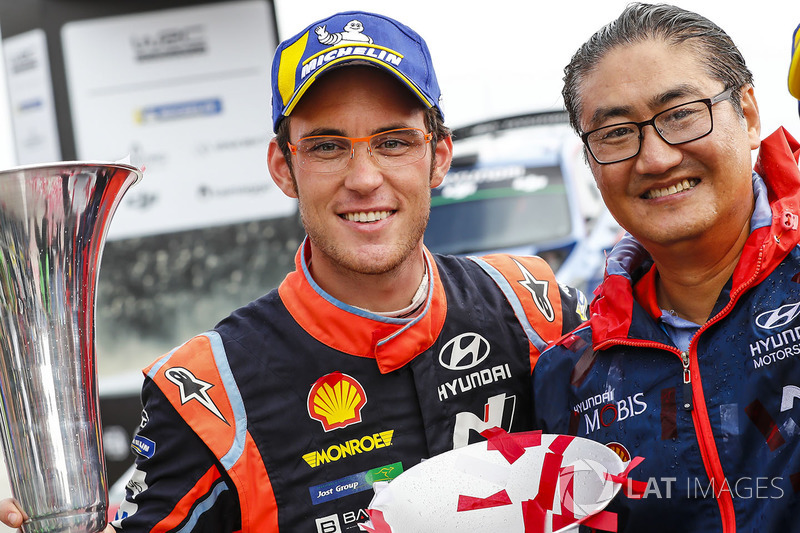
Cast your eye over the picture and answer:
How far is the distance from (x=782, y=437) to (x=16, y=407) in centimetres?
146

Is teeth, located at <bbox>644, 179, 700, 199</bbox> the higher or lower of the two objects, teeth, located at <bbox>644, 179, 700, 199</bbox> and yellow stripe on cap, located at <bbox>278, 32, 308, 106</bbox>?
the lower

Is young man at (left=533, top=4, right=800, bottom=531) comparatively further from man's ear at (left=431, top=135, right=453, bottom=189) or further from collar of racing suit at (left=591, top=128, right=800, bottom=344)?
man's ear at (left=431, top=135, right=453, bottom=189)

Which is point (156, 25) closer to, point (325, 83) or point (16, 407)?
point (325, 83)

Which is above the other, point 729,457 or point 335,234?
point 335,234

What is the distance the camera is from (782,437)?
5.28 feet

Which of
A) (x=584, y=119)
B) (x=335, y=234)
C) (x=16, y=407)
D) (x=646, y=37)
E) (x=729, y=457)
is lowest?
(x=729, y=457)

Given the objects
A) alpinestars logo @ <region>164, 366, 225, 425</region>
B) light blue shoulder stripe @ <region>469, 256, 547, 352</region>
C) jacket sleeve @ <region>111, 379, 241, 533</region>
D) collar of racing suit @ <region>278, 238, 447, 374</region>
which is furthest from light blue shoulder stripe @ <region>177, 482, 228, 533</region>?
light blue shoulder stripe @ <region>469, 256, 547, 352</region>

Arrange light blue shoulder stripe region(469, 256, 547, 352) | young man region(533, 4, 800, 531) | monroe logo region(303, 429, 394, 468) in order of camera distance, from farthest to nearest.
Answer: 1. light blue shoulder stripe region(469, 256, 547, 352)
2. monroe logo region(303, 429, 394, 468)
3. young man region(533, 4, 800, 531)

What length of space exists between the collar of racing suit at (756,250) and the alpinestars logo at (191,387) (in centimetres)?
92

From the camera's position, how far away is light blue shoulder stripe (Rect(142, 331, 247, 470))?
75.5 inches

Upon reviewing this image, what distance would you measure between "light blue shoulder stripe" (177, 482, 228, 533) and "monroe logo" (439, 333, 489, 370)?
618 millimetres

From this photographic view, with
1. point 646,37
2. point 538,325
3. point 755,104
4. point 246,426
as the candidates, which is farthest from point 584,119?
point 246,426

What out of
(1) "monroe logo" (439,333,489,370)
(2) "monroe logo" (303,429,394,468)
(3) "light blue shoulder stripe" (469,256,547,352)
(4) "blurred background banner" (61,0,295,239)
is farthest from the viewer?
(4) "blurred background banner" (61,0,295,239)

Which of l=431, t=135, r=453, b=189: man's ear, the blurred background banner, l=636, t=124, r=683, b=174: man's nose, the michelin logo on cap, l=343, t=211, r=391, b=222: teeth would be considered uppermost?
the blurred background banner
